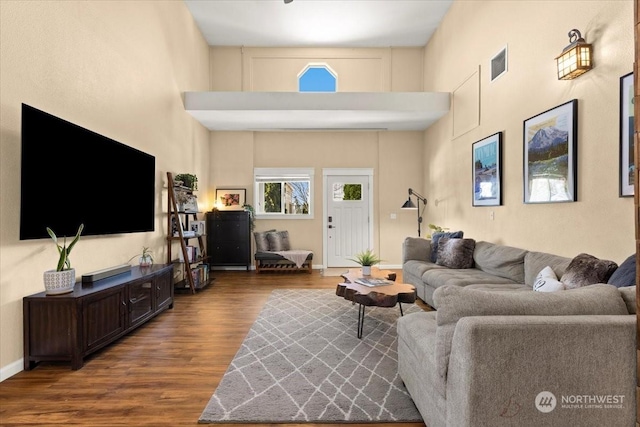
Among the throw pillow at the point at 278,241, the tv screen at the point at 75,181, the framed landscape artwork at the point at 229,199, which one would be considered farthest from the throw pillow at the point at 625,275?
the framed landscape artwork at the point at 229,199

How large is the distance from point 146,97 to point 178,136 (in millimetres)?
1099

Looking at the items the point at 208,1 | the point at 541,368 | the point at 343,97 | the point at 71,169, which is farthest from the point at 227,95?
the point at 541,368

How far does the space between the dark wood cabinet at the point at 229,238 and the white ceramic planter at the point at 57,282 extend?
4020mm

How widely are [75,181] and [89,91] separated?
0.97 metres

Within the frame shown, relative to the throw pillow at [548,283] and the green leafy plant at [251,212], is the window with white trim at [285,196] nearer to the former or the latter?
the green leafy plant at [251,212]

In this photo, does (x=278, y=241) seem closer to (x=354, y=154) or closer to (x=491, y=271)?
(x=354, y=154)

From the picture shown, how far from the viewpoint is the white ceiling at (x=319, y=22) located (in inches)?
223

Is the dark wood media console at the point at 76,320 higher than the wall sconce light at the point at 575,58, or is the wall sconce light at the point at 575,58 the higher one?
the wall sconce light at the point at 575,58

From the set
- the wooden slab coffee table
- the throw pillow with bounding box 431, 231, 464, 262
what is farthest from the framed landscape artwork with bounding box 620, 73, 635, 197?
the throw pillow with bounding box 431, 231, 464, 262

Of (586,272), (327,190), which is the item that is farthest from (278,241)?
(586,272)

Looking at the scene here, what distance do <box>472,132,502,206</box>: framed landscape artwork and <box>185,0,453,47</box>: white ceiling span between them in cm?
291

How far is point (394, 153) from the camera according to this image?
7246 millimetres

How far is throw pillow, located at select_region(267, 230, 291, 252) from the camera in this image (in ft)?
22.4

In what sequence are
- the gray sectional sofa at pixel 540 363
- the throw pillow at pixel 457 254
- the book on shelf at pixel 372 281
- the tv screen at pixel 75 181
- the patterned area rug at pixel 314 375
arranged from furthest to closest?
the throw pillow at pixel 457 254
the book on shelf at pixel 372 281
the tv screen at pixel 75 181
the patterned area rug at pixel 314 375
the gray sectional sofa at pixel 540 363
